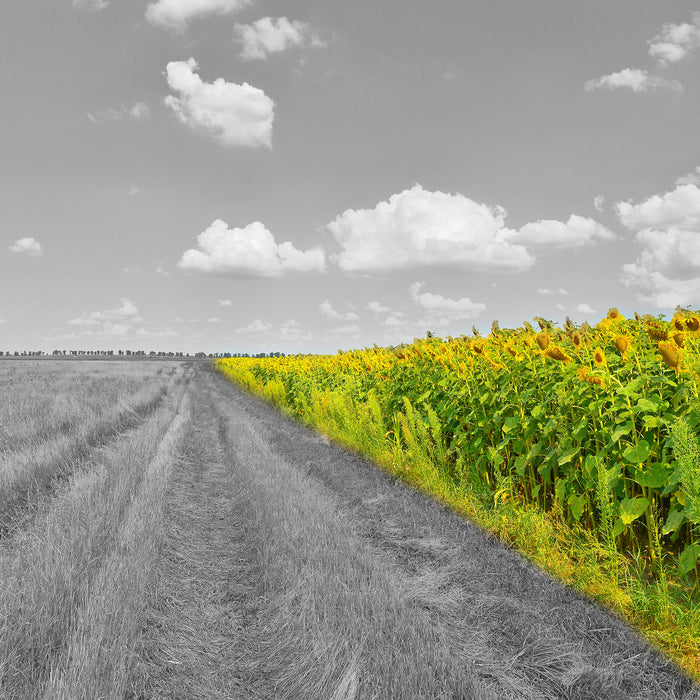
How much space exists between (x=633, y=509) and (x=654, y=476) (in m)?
0.28

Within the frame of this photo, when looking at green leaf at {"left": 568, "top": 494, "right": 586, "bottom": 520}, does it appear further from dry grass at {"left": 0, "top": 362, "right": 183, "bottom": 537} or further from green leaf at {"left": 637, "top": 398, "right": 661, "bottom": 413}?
dry grass at {"left": 0, "top": 362, "right": 183, "bottom": 537}

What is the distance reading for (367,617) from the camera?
3582mm

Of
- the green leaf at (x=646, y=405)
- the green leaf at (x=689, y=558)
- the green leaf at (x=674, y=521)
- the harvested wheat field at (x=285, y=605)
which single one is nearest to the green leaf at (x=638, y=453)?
the green leaf at (x=646, y=405)

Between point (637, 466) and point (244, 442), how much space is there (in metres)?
8.52

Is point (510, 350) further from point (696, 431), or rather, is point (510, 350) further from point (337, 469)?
point (337, 469)

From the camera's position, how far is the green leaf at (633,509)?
3.72m

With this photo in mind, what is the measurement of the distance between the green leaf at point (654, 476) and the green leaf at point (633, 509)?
13 cm

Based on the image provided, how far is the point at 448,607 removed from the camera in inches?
155

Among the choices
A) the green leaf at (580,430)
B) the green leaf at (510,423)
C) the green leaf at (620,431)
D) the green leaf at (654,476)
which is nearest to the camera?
the green leaf at (654,476)

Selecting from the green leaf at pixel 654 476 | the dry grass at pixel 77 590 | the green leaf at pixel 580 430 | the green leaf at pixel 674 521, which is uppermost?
the green leaf at pixel 580 430

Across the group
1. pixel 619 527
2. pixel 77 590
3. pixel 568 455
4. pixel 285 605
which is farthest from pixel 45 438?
pixel 619 527

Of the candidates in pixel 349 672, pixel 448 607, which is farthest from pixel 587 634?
pixel 349 672

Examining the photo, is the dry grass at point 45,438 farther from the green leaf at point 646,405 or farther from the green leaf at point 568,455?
the green leaf at point 646,405

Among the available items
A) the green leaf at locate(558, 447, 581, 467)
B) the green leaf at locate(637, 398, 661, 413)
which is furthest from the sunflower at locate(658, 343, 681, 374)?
the green leaf at locate(558, 447, 581, 467)
